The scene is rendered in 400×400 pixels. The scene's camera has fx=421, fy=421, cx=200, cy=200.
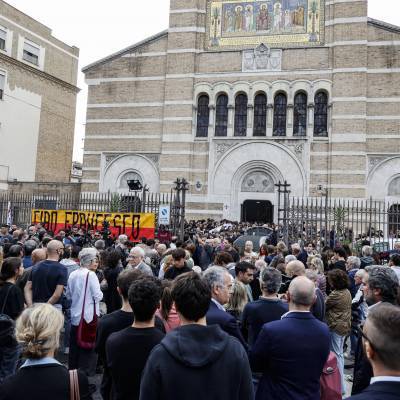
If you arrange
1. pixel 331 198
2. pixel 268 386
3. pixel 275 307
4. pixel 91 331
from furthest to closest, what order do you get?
pixel 331 198
pixel 91 331
pixel 275 307
pixel 268 386

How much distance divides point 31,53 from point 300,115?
21.7 m

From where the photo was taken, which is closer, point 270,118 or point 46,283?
point 46,283

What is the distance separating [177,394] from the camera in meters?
2.44

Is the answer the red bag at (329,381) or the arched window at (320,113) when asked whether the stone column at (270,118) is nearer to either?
the arched window at (320,113)

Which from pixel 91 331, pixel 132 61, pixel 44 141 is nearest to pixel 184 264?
pixel 91 331

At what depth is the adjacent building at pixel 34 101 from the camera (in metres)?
30.6

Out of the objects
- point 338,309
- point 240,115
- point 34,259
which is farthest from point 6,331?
point 240,115

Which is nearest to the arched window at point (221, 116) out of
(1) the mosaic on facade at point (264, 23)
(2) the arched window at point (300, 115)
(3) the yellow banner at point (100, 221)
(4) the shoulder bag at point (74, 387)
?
(1) the mosaic on facade at point (264, 23)

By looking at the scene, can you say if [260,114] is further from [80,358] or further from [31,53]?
[80,358]

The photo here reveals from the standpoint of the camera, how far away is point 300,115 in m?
25.0

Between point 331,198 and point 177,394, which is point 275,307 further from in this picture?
point 331,198

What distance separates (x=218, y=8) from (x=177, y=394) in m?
27.2

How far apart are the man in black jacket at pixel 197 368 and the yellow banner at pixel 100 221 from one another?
14436mm

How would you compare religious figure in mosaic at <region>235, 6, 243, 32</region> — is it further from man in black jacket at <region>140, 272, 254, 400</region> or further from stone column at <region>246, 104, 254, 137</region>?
man in black jacket at <region>140, 272, 254, 400</region>
